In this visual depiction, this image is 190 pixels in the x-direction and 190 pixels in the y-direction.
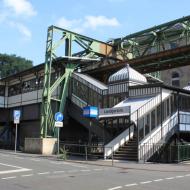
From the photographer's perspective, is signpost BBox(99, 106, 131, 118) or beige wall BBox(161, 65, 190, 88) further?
beige wall BBox(161, 65, 190, 88)

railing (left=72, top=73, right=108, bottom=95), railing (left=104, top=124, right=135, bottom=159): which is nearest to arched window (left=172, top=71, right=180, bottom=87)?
railing (left=72, top=73, right=108, bottom=95)

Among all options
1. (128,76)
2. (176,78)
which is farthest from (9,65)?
(128,76)

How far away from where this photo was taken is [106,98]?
35625mm

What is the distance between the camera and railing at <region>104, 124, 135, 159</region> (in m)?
28.2

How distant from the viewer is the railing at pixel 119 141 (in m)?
28.2

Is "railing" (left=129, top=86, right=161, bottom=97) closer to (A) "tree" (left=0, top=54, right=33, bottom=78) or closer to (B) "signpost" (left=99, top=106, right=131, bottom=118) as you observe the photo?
(B) "signpost" (left=99, top=106, right=131, bottom=118)

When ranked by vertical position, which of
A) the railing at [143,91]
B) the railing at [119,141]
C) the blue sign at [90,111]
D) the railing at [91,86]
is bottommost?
the railing at [119,141]

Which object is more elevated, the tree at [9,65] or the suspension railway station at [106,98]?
the tree at [9,65]

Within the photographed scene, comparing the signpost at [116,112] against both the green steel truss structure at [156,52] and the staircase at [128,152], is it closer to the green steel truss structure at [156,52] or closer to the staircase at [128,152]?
the staircase at [128,152]

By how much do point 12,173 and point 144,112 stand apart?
44.1ft

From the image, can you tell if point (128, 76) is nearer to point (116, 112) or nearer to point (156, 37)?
point (116, 112)

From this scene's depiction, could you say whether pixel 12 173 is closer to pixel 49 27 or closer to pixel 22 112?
pixel 49 27

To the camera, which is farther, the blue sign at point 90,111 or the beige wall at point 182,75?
the beige wall at point 182,75

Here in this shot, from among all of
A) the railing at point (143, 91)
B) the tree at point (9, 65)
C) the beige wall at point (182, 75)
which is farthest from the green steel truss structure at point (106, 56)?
the tree at point (9, 65)
